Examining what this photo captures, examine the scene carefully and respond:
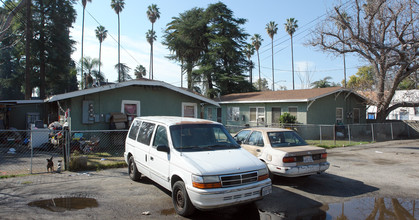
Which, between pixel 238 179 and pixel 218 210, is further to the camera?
pixel 218 210

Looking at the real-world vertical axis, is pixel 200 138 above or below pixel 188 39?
below

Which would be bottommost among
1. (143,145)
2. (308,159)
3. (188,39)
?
(308,159)

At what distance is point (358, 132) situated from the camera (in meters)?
20.5

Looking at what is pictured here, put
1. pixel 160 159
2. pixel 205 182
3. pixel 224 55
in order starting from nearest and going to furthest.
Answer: pixel 205 182, pixel 160 159, pixel 224 55

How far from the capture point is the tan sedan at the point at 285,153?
6570 millimetres

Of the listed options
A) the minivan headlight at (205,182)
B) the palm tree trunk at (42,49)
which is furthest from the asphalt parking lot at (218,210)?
the palm tree trunk at (42,49)

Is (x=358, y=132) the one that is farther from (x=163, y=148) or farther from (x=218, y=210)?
(x=163, y=148)

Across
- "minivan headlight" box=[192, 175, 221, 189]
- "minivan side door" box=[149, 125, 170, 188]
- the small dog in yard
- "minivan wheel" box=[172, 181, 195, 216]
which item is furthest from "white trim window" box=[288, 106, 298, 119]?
"minivan headlight" box=[192, 175, 221, 189]

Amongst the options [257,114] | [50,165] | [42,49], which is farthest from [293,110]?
[42,49]

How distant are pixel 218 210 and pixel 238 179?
1.05m

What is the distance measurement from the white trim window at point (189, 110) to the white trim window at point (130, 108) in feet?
8.60

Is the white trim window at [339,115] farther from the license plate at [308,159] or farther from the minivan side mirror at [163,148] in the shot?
the minivan side mirror at [163,148]

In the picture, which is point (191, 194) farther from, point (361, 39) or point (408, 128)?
point (408, 128)

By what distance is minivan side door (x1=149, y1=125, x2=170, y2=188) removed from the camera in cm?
533
